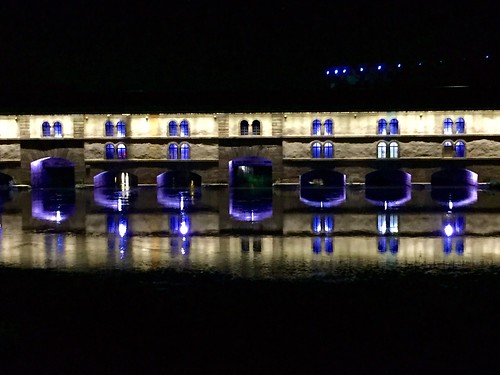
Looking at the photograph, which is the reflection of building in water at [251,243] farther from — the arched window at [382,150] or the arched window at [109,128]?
the arched window at [109,128]

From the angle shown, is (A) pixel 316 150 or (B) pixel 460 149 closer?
(B) pixel 460 149

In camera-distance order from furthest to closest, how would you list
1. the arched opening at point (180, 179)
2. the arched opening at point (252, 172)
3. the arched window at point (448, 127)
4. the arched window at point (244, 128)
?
1. the arched opening at point (252, 172)
2. the arched opening at point (180, 179)
3. the arched window at point (244, 128)
4. the arched window at point (448, 127)

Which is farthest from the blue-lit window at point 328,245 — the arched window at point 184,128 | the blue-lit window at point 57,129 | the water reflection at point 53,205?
the blue-lit window at point 57,129

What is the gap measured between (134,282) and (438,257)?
780 centimetres

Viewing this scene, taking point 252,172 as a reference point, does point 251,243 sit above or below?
below

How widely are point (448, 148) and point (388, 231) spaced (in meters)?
24.2

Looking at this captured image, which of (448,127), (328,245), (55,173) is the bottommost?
(328,245)

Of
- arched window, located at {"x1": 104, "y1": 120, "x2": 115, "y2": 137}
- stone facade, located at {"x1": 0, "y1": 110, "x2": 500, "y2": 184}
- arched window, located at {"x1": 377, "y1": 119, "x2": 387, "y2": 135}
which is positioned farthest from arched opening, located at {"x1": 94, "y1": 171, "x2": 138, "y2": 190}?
arched window, located at {"x1": 377, "y1": 119, "x2": 387, "y2": 135}

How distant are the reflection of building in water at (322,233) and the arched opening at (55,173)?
2809 cm

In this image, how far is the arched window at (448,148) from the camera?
41750 millimetres

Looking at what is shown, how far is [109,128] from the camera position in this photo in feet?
144

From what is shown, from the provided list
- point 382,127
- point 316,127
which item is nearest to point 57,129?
point 316,127

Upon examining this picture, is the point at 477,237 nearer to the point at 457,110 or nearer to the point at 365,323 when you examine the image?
the point at 365,323

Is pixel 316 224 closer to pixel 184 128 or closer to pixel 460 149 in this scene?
pixel 184 128
